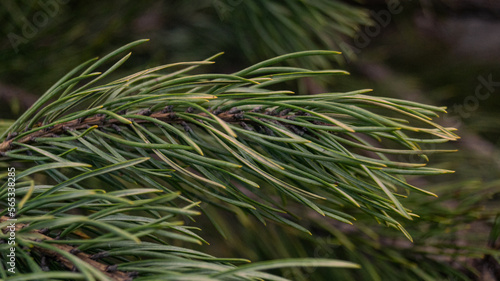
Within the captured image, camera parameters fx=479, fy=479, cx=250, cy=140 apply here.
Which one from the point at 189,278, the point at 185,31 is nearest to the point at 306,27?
the point at 185,31

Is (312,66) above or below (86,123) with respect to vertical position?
below

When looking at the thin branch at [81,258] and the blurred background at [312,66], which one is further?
the blurred background at [312,66]

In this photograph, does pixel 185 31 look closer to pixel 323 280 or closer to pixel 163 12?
pixel 163 12

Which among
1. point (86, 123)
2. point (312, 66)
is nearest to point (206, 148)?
point (86, 123)

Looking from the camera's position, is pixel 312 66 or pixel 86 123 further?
pixel 312 66

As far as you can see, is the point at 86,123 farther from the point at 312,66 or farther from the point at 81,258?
the point at 312,66

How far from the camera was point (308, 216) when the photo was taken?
53 cm

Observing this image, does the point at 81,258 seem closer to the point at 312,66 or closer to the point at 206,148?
the point at 206,148

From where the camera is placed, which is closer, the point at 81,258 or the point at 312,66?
the point at 81,258

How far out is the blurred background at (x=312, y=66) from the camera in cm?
45

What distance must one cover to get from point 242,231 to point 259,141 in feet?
1.19

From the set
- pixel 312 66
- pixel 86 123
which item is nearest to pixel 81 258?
pixel 86 123

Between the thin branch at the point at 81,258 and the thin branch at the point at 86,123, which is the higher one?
the thin branch at the point at 86,123

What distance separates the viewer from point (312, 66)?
63 centimetres
